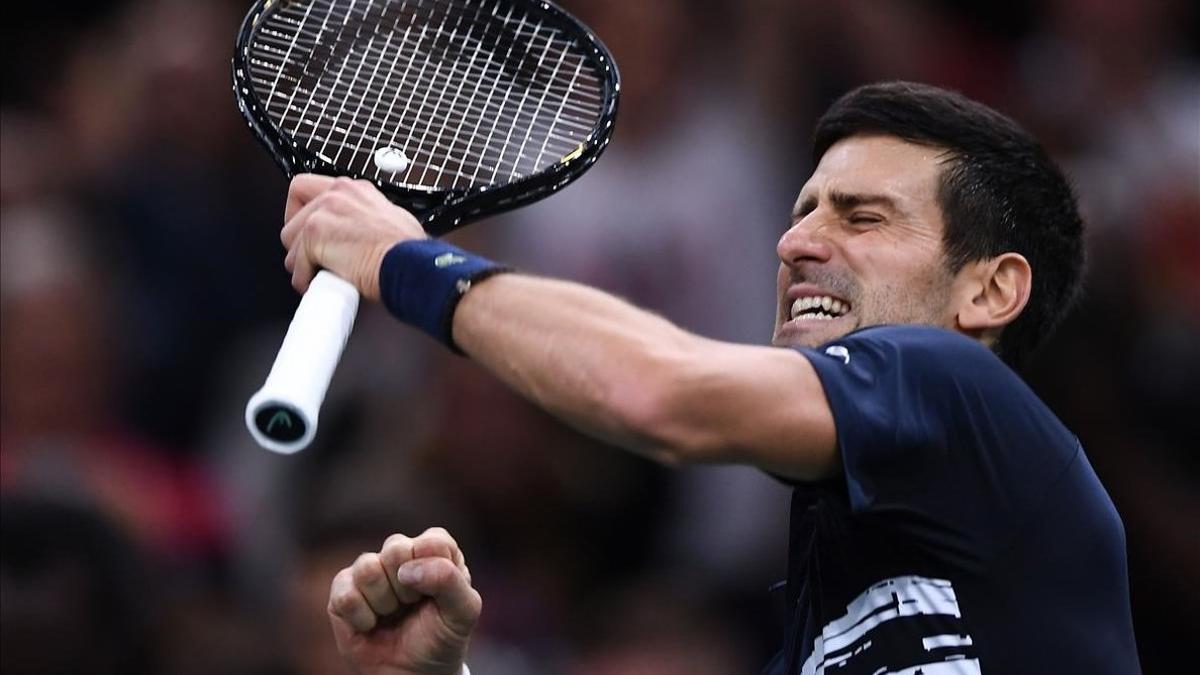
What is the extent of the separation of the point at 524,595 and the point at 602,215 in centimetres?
133

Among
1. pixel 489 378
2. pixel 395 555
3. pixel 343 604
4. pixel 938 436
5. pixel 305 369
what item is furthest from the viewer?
pixel 489 378

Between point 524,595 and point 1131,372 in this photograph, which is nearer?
point 524,595

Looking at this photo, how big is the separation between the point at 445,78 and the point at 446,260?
1.01 m

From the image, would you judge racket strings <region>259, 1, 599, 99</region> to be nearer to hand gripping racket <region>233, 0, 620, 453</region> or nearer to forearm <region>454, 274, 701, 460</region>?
hand gripping racket <region>233, 0, 620, 453</region>

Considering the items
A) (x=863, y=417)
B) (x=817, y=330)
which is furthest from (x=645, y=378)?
(x=817, y=330)

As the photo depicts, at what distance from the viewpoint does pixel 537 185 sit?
3252 millimetres

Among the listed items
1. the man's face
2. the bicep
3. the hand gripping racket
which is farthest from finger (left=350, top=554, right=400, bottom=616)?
the bicep

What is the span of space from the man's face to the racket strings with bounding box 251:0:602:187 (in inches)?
18.7

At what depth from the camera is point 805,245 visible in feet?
11.1

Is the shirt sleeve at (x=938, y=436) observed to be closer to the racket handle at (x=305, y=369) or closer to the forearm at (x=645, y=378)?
the forearm at (x=645, y=378)

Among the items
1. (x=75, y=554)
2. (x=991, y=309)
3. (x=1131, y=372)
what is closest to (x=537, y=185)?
(x=991, y=309)

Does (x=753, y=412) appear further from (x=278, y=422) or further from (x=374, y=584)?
(x=374, y=584)

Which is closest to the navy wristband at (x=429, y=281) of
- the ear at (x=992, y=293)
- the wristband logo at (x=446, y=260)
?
Result: the wristband logo at (x=446, y=260)

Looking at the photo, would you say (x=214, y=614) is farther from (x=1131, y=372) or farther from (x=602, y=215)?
(x=1131, y=372)
